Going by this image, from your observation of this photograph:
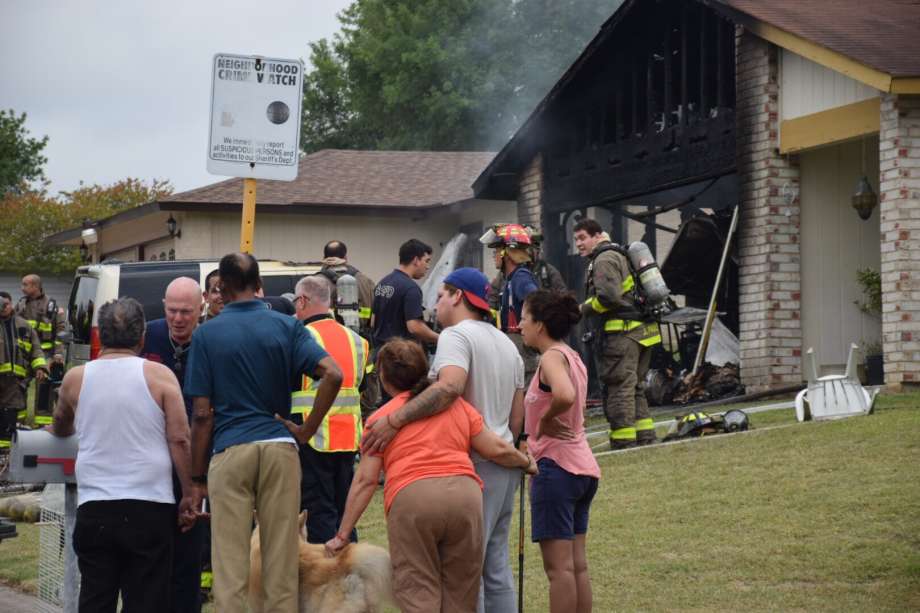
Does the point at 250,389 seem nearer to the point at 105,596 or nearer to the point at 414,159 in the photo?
the point at 105,596

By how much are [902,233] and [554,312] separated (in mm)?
8997

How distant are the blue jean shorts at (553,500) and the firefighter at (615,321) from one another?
5.14 metres

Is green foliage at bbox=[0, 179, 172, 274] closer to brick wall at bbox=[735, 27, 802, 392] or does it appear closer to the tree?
the tree

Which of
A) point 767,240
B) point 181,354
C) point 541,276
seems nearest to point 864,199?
point 767,240

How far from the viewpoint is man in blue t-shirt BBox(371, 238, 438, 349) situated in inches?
429

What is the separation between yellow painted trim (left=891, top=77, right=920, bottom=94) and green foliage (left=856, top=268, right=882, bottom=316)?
325 centimetres

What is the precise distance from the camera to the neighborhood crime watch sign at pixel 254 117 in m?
7.23

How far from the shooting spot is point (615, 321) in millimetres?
12023

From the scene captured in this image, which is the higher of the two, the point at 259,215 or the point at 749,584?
the point at 259,215

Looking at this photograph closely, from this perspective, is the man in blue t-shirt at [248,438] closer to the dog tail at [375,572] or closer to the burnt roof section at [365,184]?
the dog tail at [375,572]

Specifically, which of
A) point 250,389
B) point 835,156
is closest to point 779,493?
point 250,389

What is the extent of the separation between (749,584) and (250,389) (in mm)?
3269

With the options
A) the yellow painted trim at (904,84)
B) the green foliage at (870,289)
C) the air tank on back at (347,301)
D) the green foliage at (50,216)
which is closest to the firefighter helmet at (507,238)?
the air tank on back at (347,301)

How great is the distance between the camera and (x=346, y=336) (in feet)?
27.2
